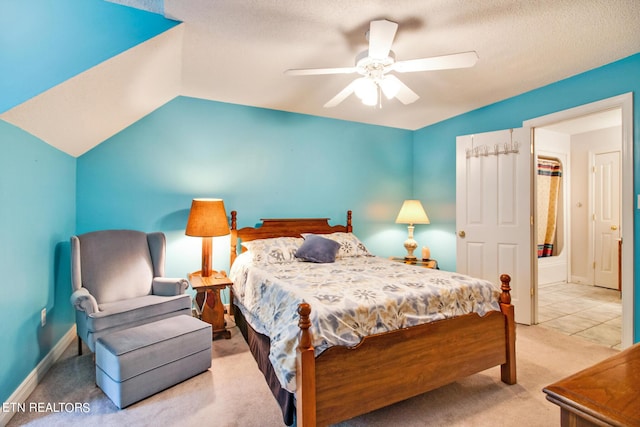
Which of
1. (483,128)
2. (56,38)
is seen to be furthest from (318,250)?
(483,128)

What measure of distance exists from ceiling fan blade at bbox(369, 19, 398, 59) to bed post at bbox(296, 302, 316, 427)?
1638 millimetres

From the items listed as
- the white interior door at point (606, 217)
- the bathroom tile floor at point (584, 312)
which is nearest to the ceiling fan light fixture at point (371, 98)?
the bathroom tile floor at point (584, 312)

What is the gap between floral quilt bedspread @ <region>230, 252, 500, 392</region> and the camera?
1.60 metres

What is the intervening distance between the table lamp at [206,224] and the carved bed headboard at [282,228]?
41 cm

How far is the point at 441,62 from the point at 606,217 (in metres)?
4.91

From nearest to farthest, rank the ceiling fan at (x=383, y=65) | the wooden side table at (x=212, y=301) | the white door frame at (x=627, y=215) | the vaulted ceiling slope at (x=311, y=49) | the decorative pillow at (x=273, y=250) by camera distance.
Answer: the ceiling fan at (x=383, y=65) < the vaulted ceiling slope at (x=311, y=49) < the white door frame at (x=627, y=215) < the wooden side table at (x=212, y=301) < the decorative pillow at (x=273, y=250)

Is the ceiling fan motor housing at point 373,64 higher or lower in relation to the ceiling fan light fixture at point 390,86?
higher

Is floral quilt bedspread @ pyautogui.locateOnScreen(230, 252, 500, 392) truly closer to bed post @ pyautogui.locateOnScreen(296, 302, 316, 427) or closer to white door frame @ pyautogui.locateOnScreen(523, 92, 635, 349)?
bed post @ pyautogui.locateOnScreen(296, 302, 316, 427)

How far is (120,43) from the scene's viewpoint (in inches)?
75.8

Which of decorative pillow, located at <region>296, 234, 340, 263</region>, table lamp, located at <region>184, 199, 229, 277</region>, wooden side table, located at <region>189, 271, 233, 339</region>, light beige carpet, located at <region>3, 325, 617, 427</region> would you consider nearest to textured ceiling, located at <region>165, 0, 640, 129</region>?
table lamp, located at <region>184, 199, 229, 277</region>

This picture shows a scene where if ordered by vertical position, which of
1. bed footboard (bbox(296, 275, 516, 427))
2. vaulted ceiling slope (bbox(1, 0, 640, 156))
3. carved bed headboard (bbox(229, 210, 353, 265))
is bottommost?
bed footboard (bbox(296, 275, 516, 427))

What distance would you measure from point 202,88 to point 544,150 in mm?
5301

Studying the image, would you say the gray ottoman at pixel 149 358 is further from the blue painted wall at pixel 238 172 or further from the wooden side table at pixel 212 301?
the blue painted wall at pixel 238 172

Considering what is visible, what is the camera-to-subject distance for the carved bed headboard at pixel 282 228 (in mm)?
3508
